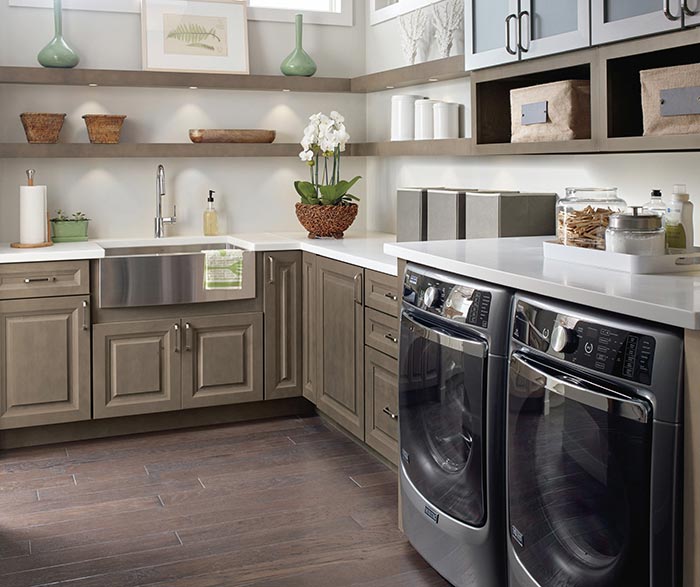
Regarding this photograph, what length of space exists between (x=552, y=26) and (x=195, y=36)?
2381mm

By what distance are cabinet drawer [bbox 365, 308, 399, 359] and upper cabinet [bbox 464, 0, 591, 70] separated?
0.99 metres

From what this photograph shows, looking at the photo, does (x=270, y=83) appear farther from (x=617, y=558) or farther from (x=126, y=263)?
(x=617, y=558)

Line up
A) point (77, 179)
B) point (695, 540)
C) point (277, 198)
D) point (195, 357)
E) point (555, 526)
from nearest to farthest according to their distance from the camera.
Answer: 1. point (695, 540)
2. point (555, 526)
3. point (195, 357)
4. point (77, 179)
5. point (277, 198)

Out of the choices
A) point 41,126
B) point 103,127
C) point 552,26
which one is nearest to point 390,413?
point 552,26

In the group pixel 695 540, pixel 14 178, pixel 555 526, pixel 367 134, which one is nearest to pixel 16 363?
pixel 14 178

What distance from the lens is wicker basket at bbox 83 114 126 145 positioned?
14.7 feet

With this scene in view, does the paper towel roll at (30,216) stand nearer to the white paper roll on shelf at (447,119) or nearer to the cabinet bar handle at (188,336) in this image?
the cabinet bar handle at (188,336)

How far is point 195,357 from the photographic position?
4270mm

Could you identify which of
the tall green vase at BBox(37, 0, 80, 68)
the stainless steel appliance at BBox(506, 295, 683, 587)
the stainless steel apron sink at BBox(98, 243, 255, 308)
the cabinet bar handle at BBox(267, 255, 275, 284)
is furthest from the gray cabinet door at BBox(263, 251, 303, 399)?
the stainless steel appliance at BBox(506, 295, 683, 587)

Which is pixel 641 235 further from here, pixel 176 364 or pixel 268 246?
pixel 176 364

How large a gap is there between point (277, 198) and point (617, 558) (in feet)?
11.5

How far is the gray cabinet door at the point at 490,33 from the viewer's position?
305cm

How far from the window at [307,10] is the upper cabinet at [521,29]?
1.84 m

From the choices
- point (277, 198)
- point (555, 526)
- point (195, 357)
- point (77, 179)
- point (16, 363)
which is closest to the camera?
point (555, 526)
